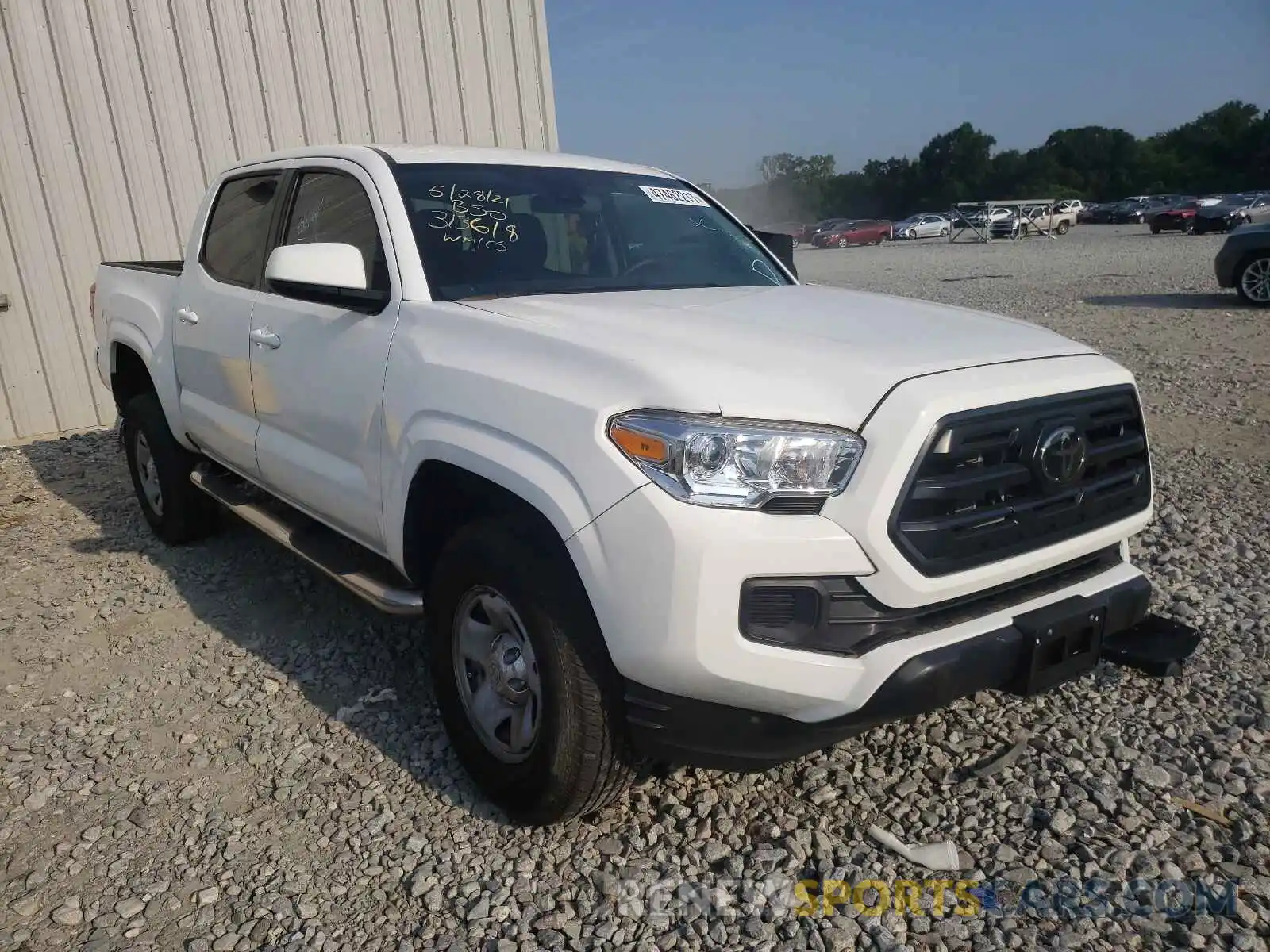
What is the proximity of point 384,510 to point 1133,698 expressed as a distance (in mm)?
2590

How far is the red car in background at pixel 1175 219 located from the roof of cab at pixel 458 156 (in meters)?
36.7

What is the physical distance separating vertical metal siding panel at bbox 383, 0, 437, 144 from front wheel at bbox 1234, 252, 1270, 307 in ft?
34.2

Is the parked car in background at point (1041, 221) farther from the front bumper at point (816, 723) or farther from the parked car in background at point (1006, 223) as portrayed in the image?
the front bumper at point (816, 723)

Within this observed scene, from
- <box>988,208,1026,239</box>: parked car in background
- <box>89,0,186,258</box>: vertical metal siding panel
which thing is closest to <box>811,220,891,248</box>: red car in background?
<box>988,208,1026,239</box>: parked car in background

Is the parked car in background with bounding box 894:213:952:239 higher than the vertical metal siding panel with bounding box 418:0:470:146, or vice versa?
the vertical metal siding panel with bounding box 418:0:470:146

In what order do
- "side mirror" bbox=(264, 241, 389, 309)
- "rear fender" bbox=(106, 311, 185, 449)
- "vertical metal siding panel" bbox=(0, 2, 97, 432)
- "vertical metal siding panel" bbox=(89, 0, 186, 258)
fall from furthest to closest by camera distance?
"vertical metal siding panel" bbox=(89, 0, 186, 258) < "vertical metal siding panel" bbox=(0, 2, 97, 432) < "rear fender" bbox=(106, 311, 185, 449) < "side mirror" bbox=(264, 241, 389, 309)

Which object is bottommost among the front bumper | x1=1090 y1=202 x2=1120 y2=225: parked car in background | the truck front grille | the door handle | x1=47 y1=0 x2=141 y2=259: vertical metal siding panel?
x1=1090 y1=202 x2=1120 y2=225: parked car in background

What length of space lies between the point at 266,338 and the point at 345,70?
590 centimetres

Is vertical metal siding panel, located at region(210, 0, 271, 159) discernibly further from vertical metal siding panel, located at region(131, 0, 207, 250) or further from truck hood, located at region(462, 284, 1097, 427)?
truck hood, located at region(462, 284, 1097, 427)

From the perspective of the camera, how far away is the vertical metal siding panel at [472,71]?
28.8ft

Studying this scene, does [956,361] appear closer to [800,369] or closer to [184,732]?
[800,369]

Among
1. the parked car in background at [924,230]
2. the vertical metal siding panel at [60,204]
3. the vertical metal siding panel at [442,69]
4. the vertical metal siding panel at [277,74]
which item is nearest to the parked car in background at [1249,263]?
the vertical metal siding panel at [442,69]

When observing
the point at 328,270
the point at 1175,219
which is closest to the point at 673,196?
the point at 328,270

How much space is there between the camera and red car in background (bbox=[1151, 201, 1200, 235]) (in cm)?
3484
